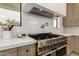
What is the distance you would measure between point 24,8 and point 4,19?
0.38 metres

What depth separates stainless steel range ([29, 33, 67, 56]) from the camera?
131cm

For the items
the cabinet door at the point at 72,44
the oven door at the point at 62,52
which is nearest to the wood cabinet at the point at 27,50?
the oven door at the point at 62,52

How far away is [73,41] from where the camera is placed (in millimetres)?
1828

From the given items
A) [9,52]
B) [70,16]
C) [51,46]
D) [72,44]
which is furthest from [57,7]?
[9,52]

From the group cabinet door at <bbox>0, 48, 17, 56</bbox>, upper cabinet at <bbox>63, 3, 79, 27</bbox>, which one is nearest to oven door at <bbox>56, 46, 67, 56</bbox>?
upper cabinet at <bbox>63, 3, 79, 27</bbox>

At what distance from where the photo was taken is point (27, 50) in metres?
1.15

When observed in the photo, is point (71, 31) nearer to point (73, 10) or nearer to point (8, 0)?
point (73, 10)

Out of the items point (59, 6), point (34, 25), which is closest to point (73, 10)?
point (59, 6)

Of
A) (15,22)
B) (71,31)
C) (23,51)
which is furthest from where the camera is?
(71,31)

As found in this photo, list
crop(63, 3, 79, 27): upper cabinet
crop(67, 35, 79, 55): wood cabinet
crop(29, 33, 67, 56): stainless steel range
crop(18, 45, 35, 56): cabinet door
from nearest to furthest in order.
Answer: crop(18, 45, 35, 56): cabinet door, crop(29, 33, 67, 56): stainless steel range, crop(67, 35, 79, 55): wood cabinet, crop(63, 3, 79, 27): upper cabinet

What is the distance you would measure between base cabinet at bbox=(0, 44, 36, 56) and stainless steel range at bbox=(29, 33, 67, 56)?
8cm

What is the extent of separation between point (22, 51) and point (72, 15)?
1.33m

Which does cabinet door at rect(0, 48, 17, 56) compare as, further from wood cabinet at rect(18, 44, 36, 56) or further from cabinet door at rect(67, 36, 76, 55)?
cabinet door at rect(67, 36, 76, 55)

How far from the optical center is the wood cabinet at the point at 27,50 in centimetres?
108
